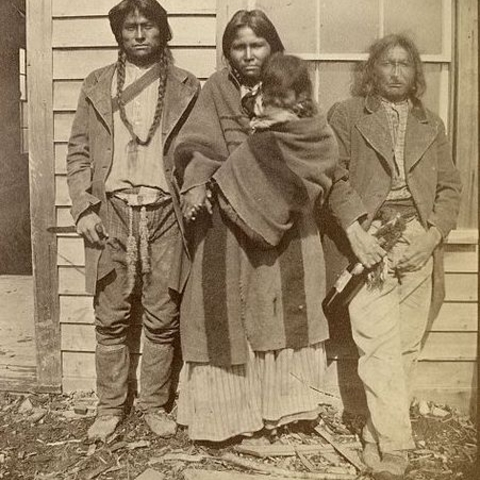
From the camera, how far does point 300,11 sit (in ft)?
9.12

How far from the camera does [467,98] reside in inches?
109

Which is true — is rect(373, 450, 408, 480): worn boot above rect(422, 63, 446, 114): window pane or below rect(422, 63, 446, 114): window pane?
below

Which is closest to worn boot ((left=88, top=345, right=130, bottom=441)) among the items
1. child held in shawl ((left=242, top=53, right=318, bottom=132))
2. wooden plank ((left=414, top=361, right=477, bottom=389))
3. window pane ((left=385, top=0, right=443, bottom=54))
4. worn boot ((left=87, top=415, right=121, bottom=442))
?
worn boot ((left=87, top=415, right=121, bottom=442))

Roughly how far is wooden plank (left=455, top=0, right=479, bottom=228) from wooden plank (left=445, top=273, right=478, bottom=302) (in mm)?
404

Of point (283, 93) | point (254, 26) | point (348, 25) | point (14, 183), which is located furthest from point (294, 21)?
point (14, 183)

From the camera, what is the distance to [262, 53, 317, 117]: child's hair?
89.9 inches

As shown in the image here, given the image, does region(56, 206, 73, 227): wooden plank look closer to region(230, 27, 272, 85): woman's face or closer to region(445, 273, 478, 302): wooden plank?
region(230, 27, 272, 85): woman's face

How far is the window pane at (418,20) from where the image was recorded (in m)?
2.74

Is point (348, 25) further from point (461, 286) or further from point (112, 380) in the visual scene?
point (112, 380)

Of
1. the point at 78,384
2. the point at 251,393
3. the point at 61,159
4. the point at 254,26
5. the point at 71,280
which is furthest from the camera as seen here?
the point at 78,384

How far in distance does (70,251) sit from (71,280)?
16 cm

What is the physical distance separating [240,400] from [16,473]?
998 millimetres

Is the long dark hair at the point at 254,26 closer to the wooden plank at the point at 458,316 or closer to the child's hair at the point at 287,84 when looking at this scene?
the child's hair at the point at 287,84

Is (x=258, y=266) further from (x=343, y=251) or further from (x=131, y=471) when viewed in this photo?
(x=131, y=471)
